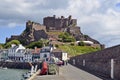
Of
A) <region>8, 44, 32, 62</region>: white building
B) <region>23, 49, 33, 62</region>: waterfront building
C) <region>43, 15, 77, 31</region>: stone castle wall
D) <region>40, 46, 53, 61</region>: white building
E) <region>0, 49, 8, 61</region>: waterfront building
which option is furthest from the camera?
<region>43, 15, 77, 31</region>: stone castle wall

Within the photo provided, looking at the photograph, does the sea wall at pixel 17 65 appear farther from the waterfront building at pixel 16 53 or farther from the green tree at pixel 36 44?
the green tree at pixel 36 44

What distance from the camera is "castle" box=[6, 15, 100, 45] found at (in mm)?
178750

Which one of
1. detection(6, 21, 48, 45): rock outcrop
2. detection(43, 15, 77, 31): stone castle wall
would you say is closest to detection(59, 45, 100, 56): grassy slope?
detection(6, 21, 48, 45): rock outcrop

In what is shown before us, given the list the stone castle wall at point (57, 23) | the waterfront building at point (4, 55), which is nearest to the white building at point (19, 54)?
the waterfront building at point (4, 55)

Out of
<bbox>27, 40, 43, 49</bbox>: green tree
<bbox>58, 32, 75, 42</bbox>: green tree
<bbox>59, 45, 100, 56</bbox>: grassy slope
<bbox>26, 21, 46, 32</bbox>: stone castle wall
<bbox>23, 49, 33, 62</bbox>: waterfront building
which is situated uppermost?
<bbox>26, 21, 46, 32</bbox>: stone castle wall

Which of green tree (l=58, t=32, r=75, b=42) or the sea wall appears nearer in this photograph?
the sea wall

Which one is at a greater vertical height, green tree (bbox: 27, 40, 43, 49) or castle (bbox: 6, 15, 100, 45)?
castle (bbox: 6, 15, 100, 45)

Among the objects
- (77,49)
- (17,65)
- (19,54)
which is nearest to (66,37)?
(77,49)

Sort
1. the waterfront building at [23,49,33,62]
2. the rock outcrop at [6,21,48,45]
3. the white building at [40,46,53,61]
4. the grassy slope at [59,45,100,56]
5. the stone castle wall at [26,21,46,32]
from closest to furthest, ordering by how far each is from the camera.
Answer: the white building at [40,46,53,61] → the waterfront building at [23,49,33,62] → the grassy slope at [59,45,100,56] → the rock outcrop at [6,21,48,45] → the stone castle wall at [26,21,46,32]

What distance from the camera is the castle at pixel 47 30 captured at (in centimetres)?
17875

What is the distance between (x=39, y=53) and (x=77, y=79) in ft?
360

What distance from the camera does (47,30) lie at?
19238 centimetres

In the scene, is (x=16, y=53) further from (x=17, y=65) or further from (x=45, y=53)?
(x=17, y=65)

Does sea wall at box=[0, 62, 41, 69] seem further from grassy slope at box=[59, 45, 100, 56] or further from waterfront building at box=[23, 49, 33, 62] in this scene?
grassy slope at box=[59, 45, 100, 56]
